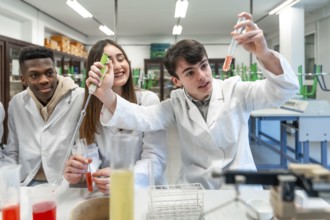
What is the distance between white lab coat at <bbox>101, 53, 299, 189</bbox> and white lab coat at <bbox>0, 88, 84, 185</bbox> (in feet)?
1.38

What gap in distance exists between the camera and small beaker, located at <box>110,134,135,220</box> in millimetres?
538

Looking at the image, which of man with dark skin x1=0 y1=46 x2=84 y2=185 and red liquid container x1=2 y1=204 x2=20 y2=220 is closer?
red liquid container x1=2 y1=204 x2=20 y2=220

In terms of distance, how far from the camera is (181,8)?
5164 mm

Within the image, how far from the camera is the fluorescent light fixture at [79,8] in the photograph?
4776mm

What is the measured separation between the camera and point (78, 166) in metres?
1.04

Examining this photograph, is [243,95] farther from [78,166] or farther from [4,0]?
[4,0]

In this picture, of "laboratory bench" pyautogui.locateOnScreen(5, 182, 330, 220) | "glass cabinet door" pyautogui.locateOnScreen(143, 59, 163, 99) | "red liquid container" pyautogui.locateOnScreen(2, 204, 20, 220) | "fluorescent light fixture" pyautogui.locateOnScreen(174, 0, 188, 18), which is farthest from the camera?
"glass cabinet door" pyautogui.locateOnScreen(143, 59, 163, 99)

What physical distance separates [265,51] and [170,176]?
2.48 meters

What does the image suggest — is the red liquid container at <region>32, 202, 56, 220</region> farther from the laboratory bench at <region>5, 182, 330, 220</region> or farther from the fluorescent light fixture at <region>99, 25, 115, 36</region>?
the fluorescent light fixture at <region>99, 25, 115, 36</region>

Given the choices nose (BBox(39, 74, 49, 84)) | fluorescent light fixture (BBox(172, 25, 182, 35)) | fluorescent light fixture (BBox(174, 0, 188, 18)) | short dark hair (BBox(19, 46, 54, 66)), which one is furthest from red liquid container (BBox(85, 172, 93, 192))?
fluorescent light fixture (BBox(172, 25, 182, 35))

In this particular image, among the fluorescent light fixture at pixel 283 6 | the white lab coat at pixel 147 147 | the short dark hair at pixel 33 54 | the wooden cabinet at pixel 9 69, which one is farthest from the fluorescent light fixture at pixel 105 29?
the white lab coat at pixel 147 147

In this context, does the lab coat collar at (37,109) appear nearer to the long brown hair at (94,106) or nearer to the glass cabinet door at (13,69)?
the long brown hair at (94,106)

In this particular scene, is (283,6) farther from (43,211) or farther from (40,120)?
(43,211)

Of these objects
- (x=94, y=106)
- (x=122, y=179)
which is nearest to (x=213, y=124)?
(x=94, y=106)
